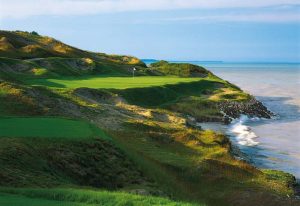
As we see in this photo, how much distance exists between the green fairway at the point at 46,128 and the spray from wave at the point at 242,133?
19.7 metres

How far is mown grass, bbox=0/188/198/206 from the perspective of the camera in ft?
41.5

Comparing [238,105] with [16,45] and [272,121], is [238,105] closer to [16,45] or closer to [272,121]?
[272,121]

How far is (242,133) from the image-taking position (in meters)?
46.8

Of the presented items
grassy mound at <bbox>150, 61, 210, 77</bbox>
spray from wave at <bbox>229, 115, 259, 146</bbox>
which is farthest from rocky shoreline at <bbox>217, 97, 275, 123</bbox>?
grassy mound at <bbox>150, 61, 210, 77</bbox>

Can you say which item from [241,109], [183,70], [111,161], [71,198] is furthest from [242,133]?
[183,70]

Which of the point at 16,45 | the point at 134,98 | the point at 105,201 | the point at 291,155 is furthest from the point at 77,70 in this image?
the point at 105,201

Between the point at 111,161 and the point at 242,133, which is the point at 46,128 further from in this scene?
the point at 242,133

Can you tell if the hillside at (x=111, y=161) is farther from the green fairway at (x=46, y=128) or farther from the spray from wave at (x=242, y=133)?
the spray from wave at (x=242, y=133)

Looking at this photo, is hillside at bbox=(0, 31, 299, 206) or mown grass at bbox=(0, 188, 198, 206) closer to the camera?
mown grass at bbox=(0, 188, 198, 206)

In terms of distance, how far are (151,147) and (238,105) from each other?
39390mm

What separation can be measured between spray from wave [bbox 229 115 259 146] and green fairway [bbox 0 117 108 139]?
19671 mm

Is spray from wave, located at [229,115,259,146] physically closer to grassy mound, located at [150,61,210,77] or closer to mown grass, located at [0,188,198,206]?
mown grass, located at [0,188,198,206]

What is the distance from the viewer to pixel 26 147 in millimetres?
18125

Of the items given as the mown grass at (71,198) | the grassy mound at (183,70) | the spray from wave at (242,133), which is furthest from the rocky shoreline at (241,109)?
the mown grass at (71,198)
